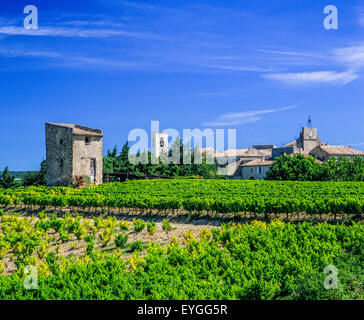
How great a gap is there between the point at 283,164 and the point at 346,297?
1506 inches

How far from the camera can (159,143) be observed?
62719mm

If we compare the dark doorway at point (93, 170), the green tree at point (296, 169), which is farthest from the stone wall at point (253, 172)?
the dark doorway at point (93, 170)

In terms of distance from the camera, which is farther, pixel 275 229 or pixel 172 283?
pixel 275 229

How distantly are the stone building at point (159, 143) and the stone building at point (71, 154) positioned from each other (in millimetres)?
18649

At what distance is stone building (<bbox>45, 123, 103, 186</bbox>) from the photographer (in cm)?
3825

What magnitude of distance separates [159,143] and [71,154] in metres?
25.8

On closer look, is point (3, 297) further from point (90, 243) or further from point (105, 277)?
point (90, 243)

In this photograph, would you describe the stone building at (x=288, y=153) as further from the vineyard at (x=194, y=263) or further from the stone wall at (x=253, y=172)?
the vineyard at (x=194, y=263)

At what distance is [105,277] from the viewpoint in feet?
24.9

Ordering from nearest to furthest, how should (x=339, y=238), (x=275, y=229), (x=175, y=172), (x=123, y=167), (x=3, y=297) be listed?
1. (x=3, y=297)
2. (x=339, y=238)
3. (x=275, y=229)
4. (x=175, y=172)
5. (x=123, y=167)

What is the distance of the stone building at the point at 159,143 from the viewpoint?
60.3 meters

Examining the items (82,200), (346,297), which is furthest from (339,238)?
(82,200)

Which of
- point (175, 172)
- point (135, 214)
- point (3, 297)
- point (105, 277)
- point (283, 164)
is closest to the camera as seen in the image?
point (3, 297)

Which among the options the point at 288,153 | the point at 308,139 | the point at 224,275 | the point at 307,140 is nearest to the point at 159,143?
the point at 288,153
